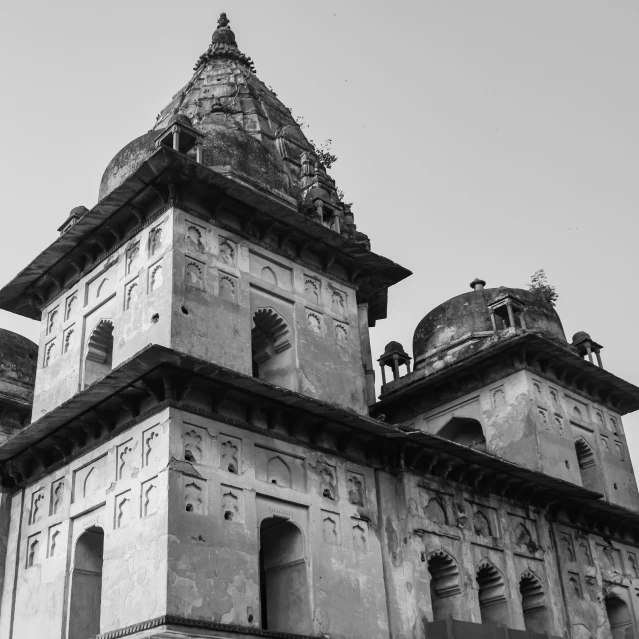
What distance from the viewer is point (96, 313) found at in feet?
56.2

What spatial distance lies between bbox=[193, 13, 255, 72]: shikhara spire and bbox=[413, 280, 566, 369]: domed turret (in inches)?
331

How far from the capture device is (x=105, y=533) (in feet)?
45.7

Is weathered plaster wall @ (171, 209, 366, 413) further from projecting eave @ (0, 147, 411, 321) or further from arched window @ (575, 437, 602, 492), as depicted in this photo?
arched window @ (575, 437, 602, 492)

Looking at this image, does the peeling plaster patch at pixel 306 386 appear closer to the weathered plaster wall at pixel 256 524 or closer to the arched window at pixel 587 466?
the weathered plaster wall at pixel 256 524

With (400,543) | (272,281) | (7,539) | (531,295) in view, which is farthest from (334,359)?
(531,295)

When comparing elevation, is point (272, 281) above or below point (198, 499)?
above

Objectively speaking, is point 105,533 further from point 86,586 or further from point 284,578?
point 284,578

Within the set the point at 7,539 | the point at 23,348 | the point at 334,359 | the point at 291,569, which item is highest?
the point at 23,348

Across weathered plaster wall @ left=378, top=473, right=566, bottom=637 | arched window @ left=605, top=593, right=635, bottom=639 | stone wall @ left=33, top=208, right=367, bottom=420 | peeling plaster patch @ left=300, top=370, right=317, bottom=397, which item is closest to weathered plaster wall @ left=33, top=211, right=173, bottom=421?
stone wall @ left=33, top=208, right=367, bottom=420

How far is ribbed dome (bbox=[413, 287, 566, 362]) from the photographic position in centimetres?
2327

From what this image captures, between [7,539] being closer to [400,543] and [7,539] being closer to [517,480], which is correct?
[400,543]

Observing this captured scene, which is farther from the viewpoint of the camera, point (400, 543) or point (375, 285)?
point (375, 285)

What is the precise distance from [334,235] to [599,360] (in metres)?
9.17

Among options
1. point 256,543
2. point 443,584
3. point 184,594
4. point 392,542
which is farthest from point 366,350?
point 184,594
